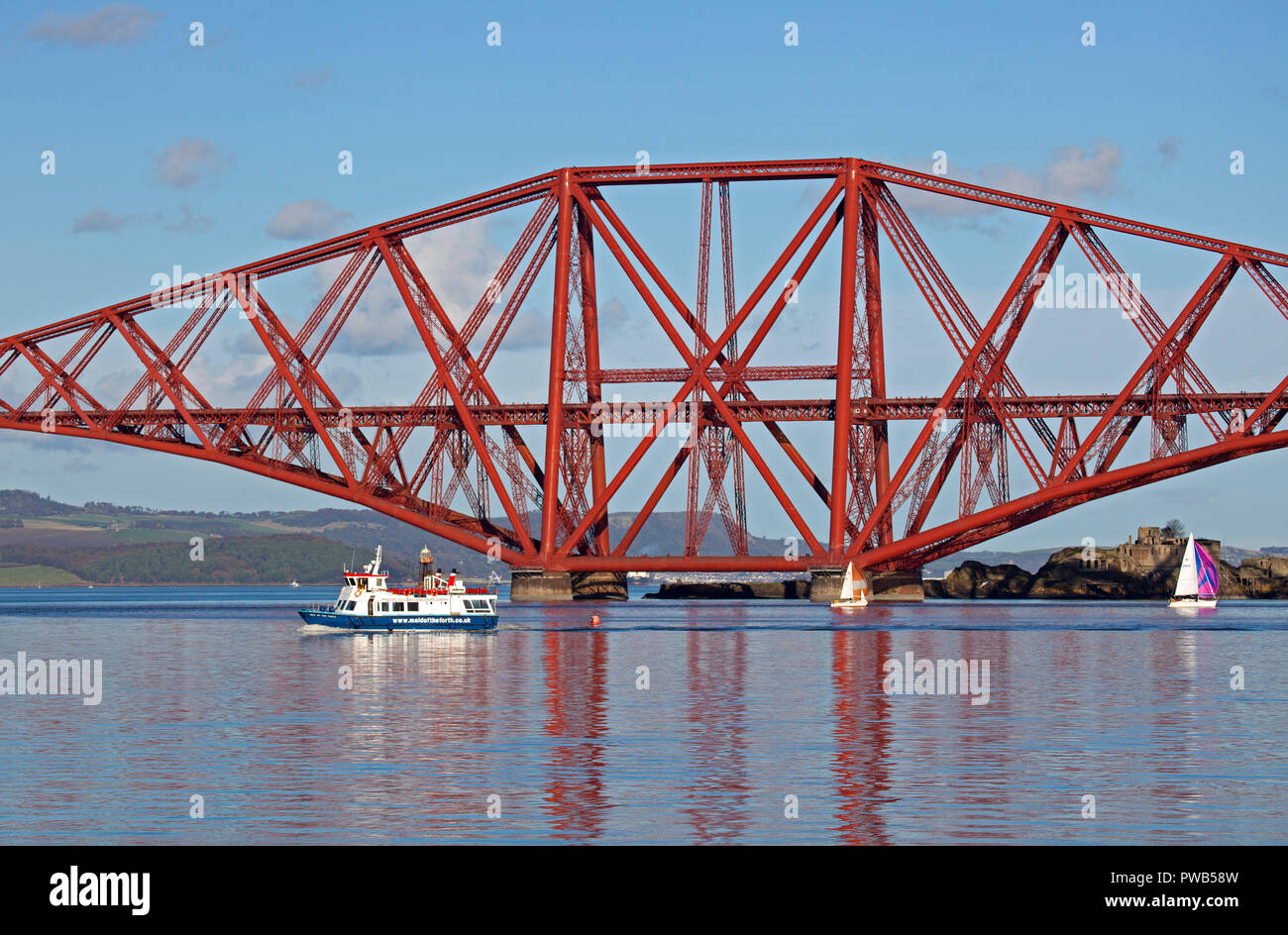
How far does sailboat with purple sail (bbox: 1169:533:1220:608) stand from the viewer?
13862cm

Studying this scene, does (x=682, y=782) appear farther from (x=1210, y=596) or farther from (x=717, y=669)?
(x=1210, y=596)

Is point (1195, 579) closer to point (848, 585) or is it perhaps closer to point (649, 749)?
point (848, 585)

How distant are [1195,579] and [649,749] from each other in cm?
11201

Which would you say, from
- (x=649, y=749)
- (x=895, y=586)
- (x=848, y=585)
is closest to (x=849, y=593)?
(x=848, y=585)

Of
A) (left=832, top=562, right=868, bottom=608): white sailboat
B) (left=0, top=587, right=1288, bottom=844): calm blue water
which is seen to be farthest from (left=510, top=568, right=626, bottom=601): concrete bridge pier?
(left=0, top=587, right=1288, bottom=844): calm blue water

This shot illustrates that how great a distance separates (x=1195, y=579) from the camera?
140m

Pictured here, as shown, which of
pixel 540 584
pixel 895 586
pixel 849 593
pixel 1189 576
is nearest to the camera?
pixel 849 593

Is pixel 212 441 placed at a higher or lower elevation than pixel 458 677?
higher

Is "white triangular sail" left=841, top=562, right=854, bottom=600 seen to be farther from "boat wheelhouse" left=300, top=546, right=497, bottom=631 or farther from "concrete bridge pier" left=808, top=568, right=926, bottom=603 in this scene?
"boat wheelhouse" left=300, top=546, right=497, bottom=631

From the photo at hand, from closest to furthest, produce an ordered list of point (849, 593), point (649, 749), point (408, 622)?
point (649, 749) → point (408, 622) → point (849, 593)

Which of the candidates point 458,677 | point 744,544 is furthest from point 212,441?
point 458,677

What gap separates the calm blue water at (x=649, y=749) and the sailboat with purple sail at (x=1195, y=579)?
218ft
